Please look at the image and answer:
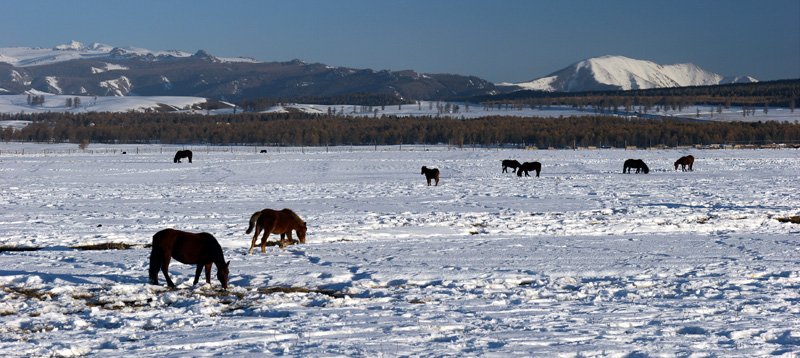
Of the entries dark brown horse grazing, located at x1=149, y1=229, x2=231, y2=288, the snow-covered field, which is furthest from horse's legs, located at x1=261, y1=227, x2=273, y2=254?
dark brown horse grazing, located at x1=149, y1=229, x2=231, y2=288

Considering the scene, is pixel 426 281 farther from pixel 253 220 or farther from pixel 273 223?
pixel 253 220

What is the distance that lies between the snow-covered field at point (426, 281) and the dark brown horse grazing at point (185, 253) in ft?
0.82

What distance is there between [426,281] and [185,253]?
377 centimetres

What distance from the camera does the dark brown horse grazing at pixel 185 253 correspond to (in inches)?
373

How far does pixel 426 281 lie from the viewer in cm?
1010

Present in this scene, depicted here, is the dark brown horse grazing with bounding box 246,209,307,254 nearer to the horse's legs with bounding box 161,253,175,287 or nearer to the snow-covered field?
the snow-covered field

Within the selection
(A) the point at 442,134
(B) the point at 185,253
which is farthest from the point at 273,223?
(A) the point at 442,134

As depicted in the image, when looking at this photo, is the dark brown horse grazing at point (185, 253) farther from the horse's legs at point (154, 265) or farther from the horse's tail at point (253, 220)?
the horse's tail at point (253, 220)

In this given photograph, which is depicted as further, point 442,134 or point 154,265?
point 442,134

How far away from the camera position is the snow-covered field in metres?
6.75

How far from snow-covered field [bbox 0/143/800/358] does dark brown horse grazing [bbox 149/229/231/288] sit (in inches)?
9.9

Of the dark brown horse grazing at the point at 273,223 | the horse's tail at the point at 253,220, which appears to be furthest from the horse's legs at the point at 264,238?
the horse's tail at the point at 253,220

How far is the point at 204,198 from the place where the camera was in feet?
75.9

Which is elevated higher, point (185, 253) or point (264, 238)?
point (185, 253)
